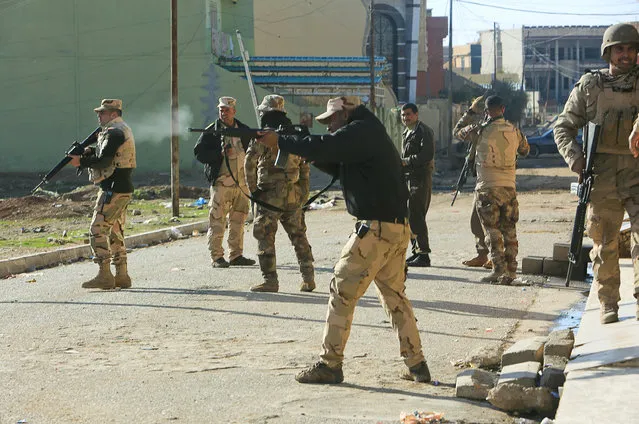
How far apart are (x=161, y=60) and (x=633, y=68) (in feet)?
97.5

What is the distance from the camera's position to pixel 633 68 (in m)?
7.13

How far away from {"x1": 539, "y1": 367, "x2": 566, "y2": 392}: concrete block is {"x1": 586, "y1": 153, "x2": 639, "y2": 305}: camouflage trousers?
129 centimetres

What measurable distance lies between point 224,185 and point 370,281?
21.8 feet

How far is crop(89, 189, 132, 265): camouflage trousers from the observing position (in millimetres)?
10719

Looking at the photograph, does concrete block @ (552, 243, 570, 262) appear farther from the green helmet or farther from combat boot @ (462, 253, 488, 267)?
the green helmet

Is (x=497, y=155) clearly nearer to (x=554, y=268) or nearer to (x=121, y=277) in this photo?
(x=554, y=268)

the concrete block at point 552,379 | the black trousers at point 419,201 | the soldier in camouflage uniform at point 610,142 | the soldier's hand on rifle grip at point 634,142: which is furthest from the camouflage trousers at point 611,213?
the black trousers at point 419,201

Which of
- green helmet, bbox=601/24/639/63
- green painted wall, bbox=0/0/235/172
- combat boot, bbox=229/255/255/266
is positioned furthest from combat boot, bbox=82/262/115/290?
green painted wall, bbox=0/0/235/172

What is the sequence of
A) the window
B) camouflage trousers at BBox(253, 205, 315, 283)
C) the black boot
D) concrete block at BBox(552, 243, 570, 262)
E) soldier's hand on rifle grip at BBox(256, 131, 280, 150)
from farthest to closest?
1. the window
2. the black boot
3. concrete block at BBox(552, 243, 570, 262)
4. camouflage trousers at BBox(253, 205, 315, 283)
5. soldier's hand on rifle grip at BBox(256, 131, 280, 150)

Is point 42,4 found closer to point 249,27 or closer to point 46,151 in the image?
point 46,151

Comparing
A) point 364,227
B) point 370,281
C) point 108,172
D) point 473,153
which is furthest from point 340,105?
point 473,153

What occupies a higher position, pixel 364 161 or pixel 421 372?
pixel 364 161

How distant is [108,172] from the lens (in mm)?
10609

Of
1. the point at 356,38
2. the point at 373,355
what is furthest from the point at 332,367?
the point at 356,38
